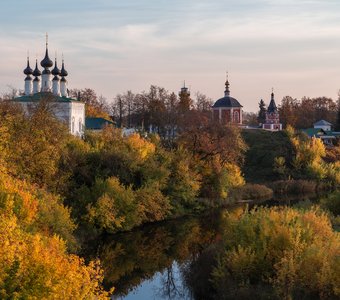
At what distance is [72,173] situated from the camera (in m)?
31.8

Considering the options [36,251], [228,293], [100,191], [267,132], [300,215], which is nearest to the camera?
[36,251]

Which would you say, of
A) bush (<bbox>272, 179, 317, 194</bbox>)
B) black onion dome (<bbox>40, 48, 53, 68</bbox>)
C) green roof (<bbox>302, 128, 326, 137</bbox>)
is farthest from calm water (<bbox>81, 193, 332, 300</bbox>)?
green roof (<bbox>302, 128, 326, 137</bbox>)

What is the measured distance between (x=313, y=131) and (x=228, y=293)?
7495cm

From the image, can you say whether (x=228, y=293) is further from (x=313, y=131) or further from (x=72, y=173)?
(x=313, y=131)

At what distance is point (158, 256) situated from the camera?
2781 centimetres

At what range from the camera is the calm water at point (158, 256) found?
22.3m

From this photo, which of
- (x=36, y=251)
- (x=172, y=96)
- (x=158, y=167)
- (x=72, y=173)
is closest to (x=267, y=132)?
(x=172, y=96)

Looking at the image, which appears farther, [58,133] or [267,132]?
[267,132]

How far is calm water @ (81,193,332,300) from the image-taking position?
2234 cm

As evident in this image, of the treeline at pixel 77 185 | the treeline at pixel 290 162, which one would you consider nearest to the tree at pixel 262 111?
the treeline at pixel 290 162

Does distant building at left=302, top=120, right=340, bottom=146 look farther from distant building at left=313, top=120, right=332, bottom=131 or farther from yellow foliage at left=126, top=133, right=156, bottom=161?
yellow foliage at left=126, top=133, right=156, bottom=161

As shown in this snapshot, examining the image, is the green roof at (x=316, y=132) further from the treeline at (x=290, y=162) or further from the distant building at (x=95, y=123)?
the distant building at (x=95, y=123)

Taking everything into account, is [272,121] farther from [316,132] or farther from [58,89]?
[58,89]

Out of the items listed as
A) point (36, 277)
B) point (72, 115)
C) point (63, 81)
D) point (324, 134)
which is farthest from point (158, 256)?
point (324, 134)
